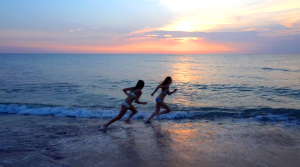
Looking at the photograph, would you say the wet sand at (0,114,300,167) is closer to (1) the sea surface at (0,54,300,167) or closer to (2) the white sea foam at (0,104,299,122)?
(1) the sea surface at (0,54,300,167)

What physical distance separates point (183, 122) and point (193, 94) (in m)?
6.88

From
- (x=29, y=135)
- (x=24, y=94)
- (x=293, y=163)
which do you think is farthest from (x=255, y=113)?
(x=24, y=94)

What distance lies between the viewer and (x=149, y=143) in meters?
6.45

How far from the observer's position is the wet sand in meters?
5.27

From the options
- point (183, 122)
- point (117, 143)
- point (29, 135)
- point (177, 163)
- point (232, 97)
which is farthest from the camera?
point (232, 97)

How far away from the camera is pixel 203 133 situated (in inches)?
295

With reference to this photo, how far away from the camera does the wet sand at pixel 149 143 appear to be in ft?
17.3

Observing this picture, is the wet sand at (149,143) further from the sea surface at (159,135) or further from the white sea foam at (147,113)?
the white sea foam at (147,113)

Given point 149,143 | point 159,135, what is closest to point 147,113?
point 159,135

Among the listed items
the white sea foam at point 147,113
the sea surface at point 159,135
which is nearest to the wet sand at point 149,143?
the sea surface at point 159,135

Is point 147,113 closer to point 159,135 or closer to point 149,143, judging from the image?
point 159,135

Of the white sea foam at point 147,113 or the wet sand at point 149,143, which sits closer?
the wet sand at point 149,143

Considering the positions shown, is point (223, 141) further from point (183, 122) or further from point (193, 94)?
point (193, 94)

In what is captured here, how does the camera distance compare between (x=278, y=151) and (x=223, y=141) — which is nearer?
(x=278, y=151)
